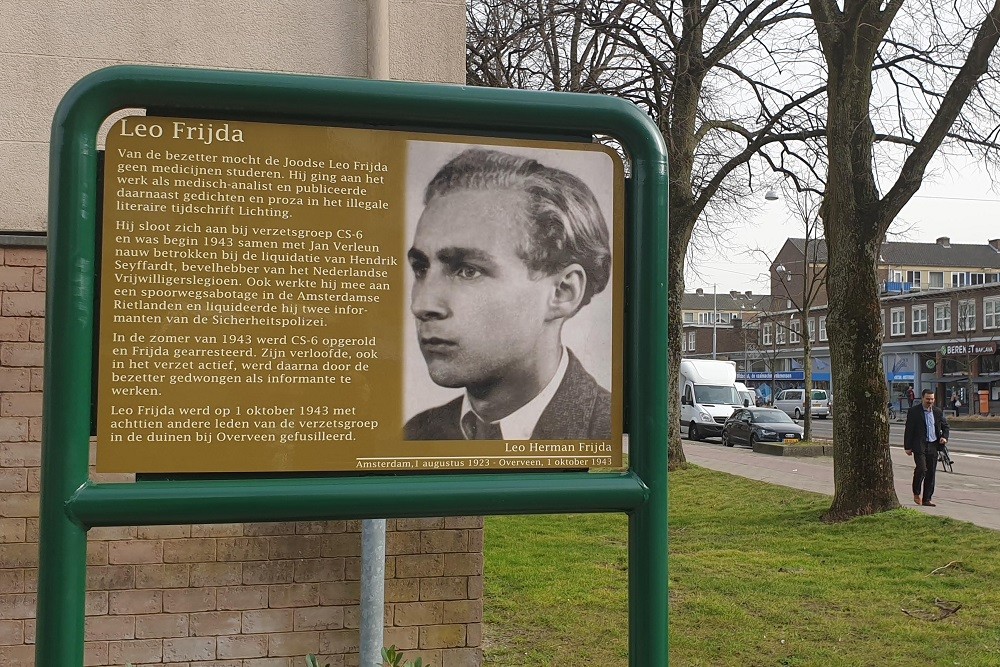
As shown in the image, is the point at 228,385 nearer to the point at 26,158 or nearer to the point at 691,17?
the point at 26,158

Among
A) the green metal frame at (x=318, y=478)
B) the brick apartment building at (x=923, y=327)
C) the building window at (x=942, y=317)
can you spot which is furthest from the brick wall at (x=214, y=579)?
the building window at (x=942, y=317)

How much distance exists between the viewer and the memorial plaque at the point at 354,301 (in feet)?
8.54

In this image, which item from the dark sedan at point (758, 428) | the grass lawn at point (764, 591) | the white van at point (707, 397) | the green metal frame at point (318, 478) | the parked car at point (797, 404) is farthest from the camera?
the parked car at point (797, 404)

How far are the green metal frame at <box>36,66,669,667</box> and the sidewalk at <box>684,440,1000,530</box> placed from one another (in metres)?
9.82

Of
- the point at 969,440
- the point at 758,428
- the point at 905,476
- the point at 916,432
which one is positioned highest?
the point at 916,432

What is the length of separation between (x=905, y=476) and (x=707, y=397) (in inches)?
649

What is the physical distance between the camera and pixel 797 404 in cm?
5512

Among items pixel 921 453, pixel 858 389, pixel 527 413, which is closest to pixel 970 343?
pixel 921 453

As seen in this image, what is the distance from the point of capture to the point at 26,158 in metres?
4.55

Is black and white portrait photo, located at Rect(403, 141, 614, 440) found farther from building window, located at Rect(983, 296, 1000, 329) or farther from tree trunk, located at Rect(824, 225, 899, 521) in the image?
building window, located at Rect(983, 296, 1000, 329)

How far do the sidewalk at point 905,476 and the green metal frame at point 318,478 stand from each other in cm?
982

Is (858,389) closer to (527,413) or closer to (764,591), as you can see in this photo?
(764,591)

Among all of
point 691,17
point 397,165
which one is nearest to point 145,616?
point 397,165

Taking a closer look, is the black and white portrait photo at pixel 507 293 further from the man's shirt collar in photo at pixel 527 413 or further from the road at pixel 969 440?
the road at pixel 969 440
